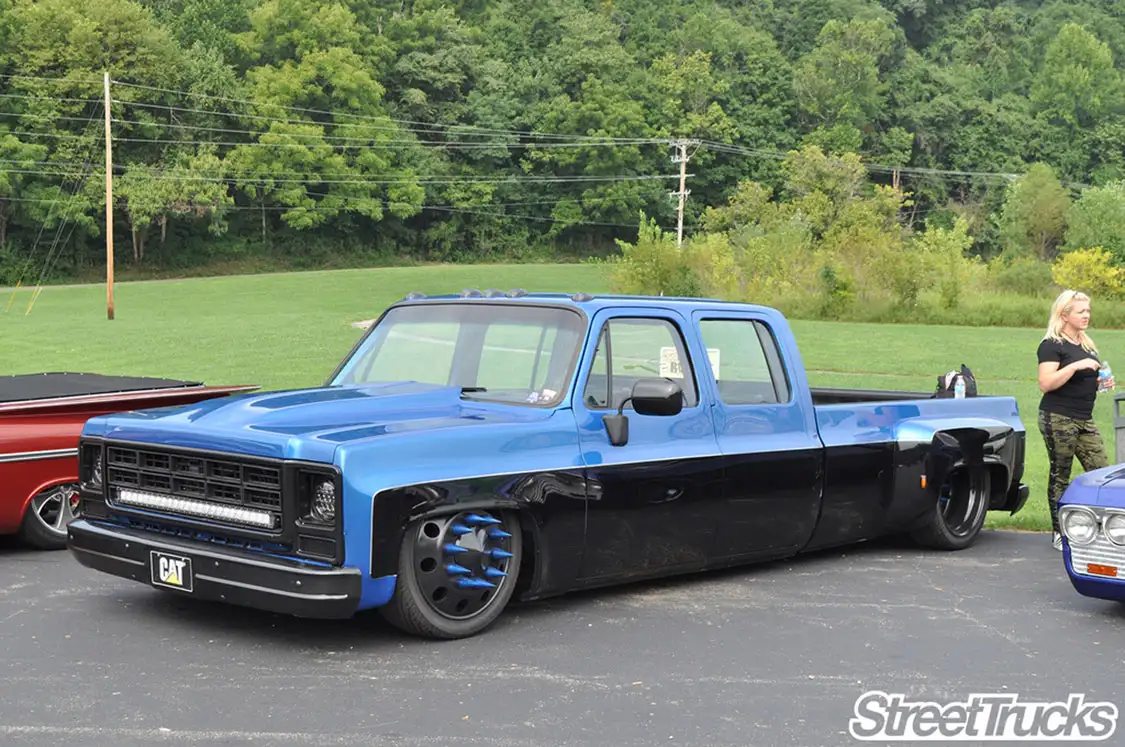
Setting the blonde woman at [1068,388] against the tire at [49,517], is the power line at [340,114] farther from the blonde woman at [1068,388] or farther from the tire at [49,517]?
the blonde woman at [1068,388]

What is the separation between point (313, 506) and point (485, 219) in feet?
327

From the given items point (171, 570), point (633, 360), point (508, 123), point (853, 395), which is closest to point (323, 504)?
point (171, 570)

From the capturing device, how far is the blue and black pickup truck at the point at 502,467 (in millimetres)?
6031

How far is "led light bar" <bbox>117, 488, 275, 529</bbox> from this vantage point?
6137 millimetres

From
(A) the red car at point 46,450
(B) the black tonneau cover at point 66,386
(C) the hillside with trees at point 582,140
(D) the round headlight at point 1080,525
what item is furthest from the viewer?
(C) the hillside with trees at point 582,140

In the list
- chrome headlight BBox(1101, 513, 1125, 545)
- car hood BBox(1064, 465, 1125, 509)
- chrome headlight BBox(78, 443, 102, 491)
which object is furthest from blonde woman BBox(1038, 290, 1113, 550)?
chrome headlight BBox(78, 443, 102, 491)

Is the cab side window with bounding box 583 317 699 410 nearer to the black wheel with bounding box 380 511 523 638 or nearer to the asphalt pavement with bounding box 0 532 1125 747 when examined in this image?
the black wheel with bounding box 380 511 523 638

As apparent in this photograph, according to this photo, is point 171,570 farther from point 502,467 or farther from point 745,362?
point 745,362

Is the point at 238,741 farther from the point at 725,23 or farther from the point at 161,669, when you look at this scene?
the point at 725,23

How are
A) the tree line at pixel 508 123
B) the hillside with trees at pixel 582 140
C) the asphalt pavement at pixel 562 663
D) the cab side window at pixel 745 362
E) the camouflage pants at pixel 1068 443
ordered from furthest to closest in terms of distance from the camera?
the tree line at pixel 508 123, the hillside with trees at pixel 582 140, the camouflage pants at pixel 1068 443, the cab side window at pixel 745 362, the asphalt pavement at pixel 562 663

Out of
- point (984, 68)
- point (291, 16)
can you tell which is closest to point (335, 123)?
point (291, 16)

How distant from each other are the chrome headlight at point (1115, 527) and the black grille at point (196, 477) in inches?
163

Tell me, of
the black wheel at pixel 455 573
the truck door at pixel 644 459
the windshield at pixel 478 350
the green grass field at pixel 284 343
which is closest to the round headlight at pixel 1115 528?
the truck door at pixel 644 459

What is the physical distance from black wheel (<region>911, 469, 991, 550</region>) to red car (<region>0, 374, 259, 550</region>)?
5.13 metres
